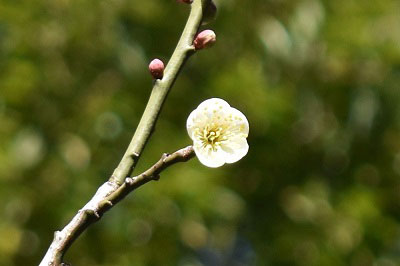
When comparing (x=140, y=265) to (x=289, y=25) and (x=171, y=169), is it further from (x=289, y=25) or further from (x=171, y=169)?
(x=289, y=25)

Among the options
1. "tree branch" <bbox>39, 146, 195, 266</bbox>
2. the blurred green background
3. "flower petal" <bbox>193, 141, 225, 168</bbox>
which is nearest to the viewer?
"tree branch" <bbox>39, 146, 195, 266</bbox>

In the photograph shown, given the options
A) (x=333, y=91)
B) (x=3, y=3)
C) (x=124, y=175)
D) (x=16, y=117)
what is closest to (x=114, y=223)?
(x=16, y=117)

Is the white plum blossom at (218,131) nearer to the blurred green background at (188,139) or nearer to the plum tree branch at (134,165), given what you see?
the plum tree branch at (134,165)

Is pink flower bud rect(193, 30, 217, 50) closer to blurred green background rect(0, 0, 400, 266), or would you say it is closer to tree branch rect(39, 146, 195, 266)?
tree branch rect(39, 146, 195, 266)

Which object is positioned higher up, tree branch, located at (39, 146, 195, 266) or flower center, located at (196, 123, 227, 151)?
flower center, located at (196, 123, 227, 151)

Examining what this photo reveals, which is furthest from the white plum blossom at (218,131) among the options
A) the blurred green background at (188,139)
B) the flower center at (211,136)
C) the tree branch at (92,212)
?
the blurred green background at (188,139)

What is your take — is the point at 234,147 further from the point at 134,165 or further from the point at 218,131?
the point at 134,165

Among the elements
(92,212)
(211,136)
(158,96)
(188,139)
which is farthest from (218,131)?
(188,139)

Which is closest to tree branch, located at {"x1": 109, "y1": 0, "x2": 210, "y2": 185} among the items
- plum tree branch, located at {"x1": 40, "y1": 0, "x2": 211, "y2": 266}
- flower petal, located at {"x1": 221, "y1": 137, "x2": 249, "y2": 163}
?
plum tree branch, located at {"x1": 40, "y1": 0, "x2": 211, "y2": 266}
